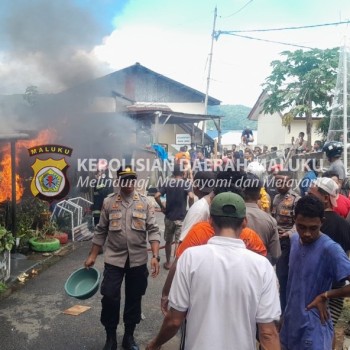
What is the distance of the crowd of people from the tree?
12.8 metres

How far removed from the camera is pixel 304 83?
16.3m

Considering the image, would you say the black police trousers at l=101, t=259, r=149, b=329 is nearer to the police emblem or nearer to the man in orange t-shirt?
the man in orange t-shirt

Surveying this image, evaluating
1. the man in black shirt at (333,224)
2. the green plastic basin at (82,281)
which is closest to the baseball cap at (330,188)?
the man in black shirt at (333,224)

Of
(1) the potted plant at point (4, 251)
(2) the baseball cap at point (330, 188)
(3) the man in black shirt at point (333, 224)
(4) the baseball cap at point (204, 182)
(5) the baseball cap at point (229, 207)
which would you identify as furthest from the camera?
(1) the potted plant at point (4, 251)

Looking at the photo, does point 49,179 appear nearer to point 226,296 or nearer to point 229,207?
point 229,207

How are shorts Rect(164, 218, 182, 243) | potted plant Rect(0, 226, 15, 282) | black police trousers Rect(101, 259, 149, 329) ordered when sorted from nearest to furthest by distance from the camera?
black police trousers Rect(101, 259, 149, 329) → potted plant Rect(0, 226, 15, 282) → shorts Rect(164, 218, 182, 243)

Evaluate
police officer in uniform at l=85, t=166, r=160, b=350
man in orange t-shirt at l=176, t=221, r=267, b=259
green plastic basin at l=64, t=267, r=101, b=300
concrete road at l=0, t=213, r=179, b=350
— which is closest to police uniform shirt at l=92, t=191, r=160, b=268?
police officer in uniform at l=85, t=166, r=160, b=350

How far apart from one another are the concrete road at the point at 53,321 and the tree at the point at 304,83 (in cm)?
1257

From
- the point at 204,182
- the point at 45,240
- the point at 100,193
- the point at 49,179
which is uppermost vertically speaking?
the point at 204,182

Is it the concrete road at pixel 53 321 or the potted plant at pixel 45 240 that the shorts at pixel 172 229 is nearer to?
the concrete road at pixel 53 321

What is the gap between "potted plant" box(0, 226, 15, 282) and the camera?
5.42 meters

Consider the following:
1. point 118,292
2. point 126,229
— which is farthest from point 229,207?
point 118,292

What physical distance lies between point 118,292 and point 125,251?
380mm

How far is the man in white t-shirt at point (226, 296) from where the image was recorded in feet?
6.05
